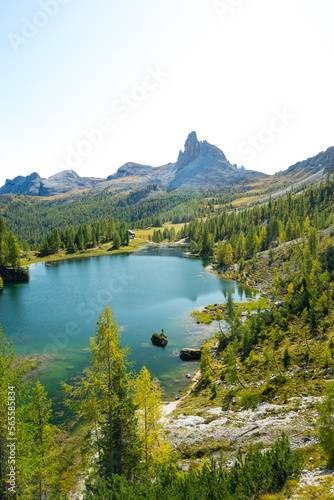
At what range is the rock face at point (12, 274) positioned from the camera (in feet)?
321

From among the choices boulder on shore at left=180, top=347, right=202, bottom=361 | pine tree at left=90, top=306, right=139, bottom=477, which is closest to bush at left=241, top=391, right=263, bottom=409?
pine tree at left=90, top=306, right=139, bottom=477

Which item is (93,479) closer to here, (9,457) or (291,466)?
(9,457)

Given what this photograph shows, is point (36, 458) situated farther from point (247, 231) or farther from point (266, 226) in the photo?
point (266, 226)

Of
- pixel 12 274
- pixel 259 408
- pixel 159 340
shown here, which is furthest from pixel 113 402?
pixel 12 274

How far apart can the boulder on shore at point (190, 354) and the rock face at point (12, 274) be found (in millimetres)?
78887

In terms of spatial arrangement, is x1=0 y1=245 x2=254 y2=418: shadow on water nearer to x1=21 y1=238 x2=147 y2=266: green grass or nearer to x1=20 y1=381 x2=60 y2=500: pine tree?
x1=20 y1=381 x2=60 y2=500: pine tree

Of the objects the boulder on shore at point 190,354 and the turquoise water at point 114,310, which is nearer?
the turquoise water at point 114,310

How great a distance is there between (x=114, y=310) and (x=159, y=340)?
68.4 ft

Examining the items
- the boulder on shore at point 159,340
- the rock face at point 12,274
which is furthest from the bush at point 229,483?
the rock face at point 12,274

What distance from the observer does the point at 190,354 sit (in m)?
45.4

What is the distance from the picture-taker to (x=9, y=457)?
1666 cm

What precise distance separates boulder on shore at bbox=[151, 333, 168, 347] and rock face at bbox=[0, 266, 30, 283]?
71951 millimetres

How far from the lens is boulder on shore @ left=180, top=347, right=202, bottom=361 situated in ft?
148

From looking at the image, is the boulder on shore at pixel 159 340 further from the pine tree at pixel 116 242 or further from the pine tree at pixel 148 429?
the pine tree at pixel 116 242
